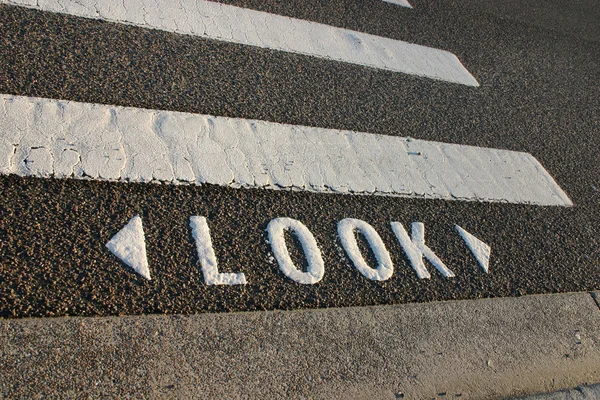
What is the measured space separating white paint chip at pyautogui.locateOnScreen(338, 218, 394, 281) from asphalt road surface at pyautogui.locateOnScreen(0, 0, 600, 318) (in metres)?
0.04

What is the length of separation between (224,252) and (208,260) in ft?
0.36

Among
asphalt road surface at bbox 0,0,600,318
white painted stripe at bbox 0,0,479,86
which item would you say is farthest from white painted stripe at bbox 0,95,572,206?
white painted stripe at bbox 0,0,479,86

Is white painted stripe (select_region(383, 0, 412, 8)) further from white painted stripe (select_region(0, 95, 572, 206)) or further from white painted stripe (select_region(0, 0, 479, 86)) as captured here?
white painted stripe (select_region(0, 95, 572, 206))

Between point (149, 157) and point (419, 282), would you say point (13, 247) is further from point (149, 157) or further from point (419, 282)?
point (419, 282)

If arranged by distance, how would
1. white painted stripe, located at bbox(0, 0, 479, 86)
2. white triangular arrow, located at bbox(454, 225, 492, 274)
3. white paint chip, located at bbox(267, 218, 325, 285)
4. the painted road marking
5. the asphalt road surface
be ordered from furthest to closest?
white painted stripe, located at bbox(0, 0, 479, 86), white triangular arrow, located at bbox(454, 225, 492, 274), white paint chip, located at bbox(267, 218, 325, 285), the painted road marking, the asphalt road surface

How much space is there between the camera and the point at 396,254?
3.44m

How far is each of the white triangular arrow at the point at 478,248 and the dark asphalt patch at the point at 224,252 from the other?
0.05 metres

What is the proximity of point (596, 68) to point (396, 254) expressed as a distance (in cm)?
493

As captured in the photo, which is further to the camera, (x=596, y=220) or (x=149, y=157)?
(x=596, y=220)

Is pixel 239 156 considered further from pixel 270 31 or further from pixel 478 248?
pixel 270 31

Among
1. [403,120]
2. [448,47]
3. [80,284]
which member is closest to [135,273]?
[80,284]

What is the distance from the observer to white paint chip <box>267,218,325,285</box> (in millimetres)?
3096

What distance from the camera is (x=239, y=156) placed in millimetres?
3691

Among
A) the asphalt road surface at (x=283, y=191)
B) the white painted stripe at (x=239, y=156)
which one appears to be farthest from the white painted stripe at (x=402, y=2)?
the white painted stripe at (x=239, y=156)
